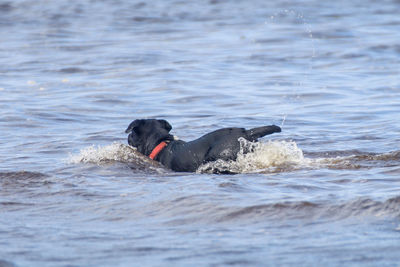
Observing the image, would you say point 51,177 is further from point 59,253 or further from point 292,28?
point 292,28

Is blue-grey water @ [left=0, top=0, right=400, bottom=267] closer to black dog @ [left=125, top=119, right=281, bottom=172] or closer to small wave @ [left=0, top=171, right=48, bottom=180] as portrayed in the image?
small wave @ [left=0, top=171, right=48, bottom=180]

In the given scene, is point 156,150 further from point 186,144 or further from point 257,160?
point 257,160

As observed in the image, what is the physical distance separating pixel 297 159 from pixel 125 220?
9.97ft

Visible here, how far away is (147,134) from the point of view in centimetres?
870

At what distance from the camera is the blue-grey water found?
535 cm

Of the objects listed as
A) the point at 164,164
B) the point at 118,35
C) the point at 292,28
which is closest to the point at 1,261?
the point at 164,164

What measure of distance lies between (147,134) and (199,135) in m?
2.24

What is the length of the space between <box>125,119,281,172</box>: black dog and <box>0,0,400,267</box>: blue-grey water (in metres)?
0.13

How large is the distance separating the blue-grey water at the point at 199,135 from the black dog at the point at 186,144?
13 centimetres

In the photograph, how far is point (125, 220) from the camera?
6.11 meters

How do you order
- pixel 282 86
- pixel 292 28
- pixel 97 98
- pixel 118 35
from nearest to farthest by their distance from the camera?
pixel 97 98 → pixel 282 86 → pixel 118 35 → pixel 292 28

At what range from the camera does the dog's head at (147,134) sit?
28.3 feet

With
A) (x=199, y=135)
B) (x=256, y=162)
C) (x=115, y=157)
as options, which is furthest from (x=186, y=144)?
(x=199, y=135)

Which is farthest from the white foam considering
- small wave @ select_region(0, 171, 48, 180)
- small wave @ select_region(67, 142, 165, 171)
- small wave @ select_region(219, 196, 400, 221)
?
small wave @ select_region(219, 196, 400, 221)
